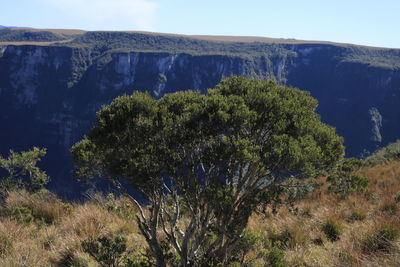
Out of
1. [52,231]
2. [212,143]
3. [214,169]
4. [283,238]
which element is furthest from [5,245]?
[283,238]

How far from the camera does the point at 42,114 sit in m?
151

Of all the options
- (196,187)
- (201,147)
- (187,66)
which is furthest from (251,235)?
(187,66)

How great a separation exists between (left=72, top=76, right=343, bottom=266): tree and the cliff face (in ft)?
444

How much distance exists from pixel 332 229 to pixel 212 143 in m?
4.80

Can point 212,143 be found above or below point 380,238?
above

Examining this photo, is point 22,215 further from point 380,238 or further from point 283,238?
point 380,238

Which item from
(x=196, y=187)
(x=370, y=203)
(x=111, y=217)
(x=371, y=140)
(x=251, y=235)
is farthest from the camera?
(x=371, y=140)

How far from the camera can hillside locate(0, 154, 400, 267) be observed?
5926 mm

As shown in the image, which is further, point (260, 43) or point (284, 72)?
point (260, 43)

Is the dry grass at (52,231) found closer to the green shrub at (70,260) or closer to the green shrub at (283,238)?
the green shrub at (70,260)

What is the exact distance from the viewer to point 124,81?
15538 centimetres

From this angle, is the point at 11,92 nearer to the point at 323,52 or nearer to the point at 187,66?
the point at 187,66

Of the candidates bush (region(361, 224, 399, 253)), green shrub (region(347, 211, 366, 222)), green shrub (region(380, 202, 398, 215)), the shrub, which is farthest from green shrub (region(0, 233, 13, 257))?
green shrub (region(380, 202, 398, 215))

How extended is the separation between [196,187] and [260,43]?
177 metres
